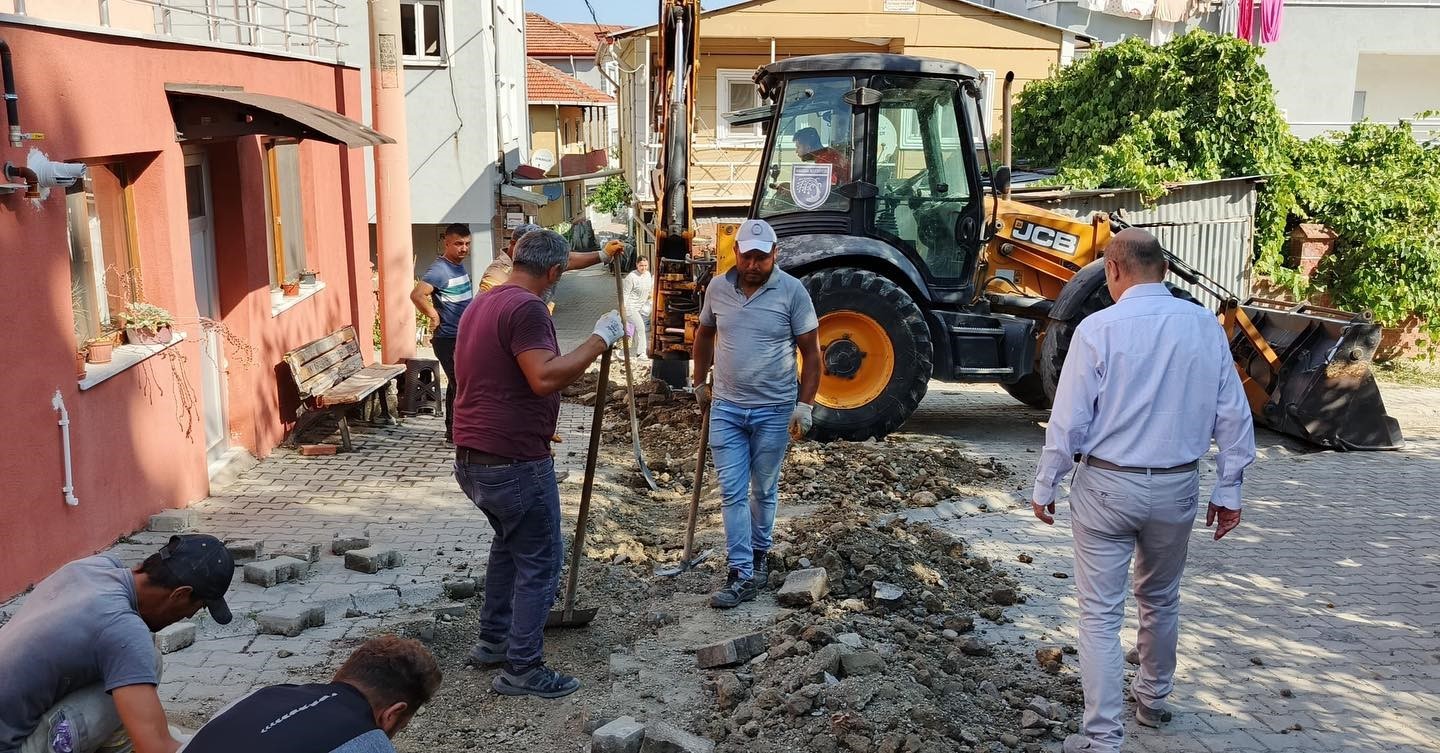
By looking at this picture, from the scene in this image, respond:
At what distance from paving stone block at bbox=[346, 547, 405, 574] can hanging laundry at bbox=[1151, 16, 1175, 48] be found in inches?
767

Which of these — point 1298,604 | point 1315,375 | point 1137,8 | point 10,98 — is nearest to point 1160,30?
point 1137,8

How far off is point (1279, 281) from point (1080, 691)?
12.6 metres

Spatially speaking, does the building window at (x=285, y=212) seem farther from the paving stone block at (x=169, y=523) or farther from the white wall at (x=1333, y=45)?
the white wall at (x=1333, y=45)

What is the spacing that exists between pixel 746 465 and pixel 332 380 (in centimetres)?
560

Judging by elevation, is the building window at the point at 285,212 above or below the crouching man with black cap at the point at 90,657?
above

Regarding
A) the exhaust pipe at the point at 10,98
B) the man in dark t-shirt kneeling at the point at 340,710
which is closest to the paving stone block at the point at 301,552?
the exhaust pipe at the point at 10,98

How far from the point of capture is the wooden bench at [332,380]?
9.89 meters

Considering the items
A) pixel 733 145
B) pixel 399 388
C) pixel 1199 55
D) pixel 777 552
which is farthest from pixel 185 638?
pixel 1199 55

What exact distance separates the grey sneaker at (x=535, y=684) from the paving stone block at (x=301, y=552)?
84.2 inches

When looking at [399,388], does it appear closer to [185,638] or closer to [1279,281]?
[185,638]

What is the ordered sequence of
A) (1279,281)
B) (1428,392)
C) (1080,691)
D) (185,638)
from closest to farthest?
(1080,691), (185,638), (1428,392), (1279,281)

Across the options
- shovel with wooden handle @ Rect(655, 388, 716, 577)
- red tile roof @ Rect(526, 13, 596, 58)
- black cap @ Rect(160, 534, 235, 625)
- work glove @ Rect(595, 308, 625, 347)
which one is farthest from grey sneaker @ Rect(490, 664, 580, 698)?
red tile roof @ Rect(526, 13, 596, 58)

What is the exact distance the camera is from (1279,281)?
15.7 meters

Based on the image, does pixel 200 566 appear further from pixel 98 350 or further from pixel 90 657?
pixel 98 350
